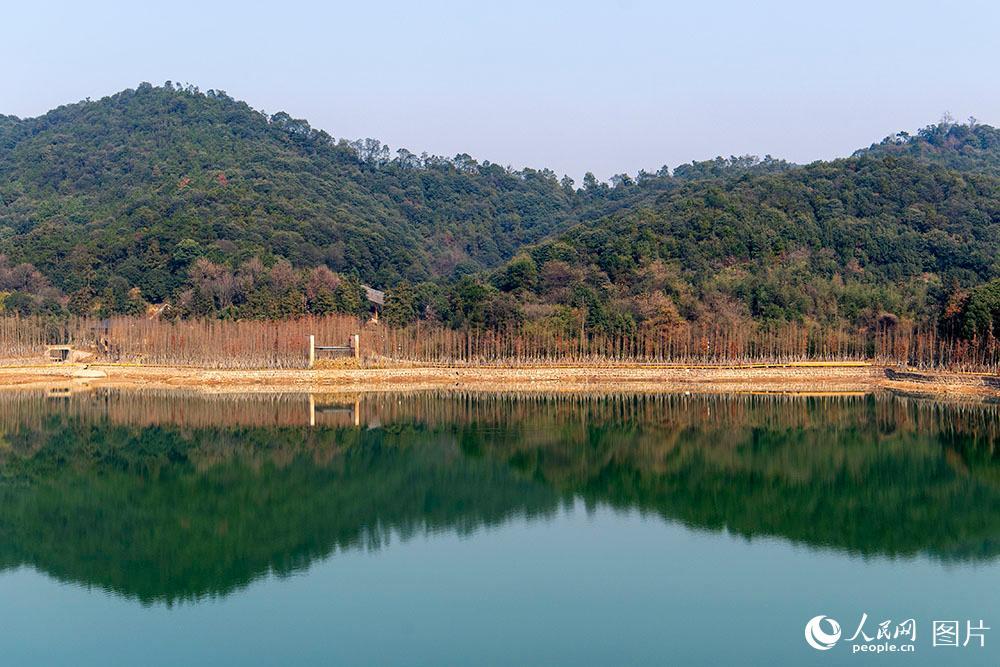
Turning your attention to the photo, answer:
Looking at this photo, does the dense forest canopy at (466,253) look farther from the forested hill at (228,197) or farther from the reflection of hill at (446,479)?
the reflection of hill at (446,479)

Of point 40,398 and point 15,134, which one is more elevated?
point 15,134

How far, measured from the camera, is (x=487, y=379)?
49.5 metres

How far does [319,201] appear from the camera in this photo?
305 ft

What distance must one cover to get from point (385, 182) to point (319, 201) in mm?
22233

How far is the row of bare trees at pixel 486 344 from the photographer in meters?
51.4

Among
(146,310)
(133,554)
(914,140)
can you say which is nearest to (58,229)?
(146,310)

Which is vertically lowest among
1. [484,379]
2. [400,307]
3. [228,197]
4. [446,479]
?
[446,479]

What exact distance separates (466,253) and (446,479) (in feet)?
273

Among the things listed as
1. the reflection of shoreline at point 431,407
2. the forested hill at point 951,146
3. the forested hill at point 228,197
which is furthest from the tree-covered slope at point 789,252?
the forested hill at point 951,146

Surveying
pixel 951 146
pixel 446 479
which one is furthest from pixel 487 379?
pixel 951 146

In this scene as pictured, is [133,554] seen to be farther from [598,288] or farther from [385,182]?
[385,182]

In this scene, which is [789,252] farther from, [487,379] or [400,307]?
[487,379]

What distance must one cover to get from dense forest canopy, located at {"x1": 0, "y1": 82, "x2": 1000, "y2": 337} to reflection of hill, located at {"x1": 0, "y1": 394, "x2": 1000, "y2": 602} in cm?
1594

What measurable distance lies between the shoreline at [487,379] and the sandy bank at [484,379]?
4 centimetres
